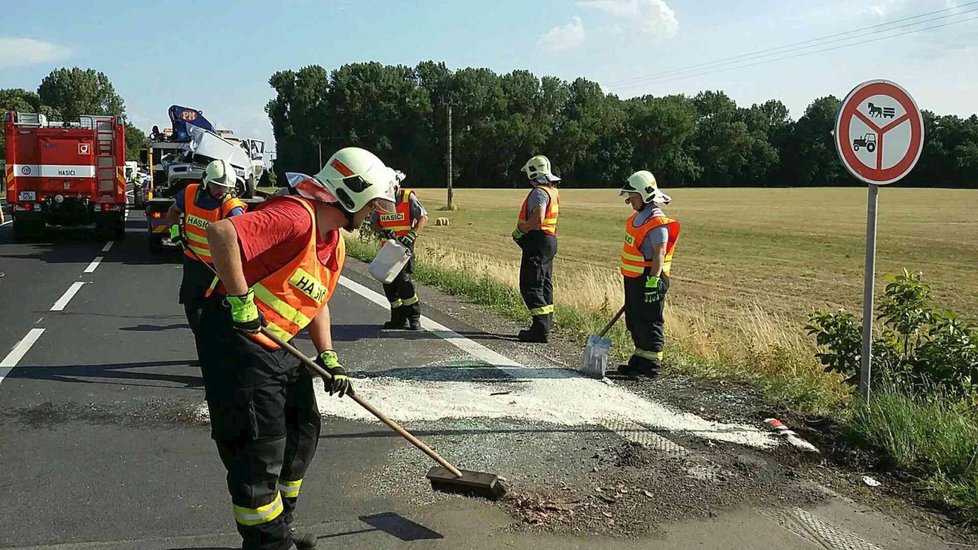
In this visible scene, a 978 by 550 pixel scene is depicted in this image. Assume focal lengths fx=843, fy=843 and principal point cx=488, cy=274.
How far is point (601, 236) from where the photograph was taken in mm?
36781

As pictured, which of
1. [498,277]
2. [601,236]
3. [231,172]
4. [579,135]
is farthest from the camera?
[579,135]

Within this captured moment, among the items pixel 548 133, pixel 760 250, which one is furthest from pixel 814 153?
pixel 760 250

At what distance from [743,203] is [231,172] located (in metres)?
65.0

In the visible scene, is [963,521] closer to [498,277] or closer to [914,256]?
[498,277]

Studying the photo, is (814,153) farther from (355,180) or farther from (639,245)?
(355,180)

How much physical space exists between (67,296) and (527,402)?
333 inches

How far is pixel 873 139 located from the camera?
585 centimetres

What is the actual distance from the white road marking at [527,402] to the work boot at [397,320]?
198cm

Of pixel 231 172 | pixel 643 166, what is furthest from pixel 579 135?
pixel 231 172

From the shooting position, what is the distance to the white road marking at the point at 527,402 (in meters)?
5.74

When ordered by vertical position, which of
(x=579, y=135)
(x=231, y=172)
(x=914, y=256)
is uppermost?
(x=579, y=135)

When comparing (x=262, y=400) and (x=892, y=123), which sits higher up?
(x=892, y=123)

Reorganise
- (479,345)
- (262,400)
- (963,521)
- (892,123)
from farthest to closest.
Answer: (479,345) < (892,123) < (963,521) < (262,400)

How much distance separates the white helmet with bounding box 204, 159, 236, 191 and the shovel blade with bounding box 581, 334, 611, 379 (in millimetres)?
3474
